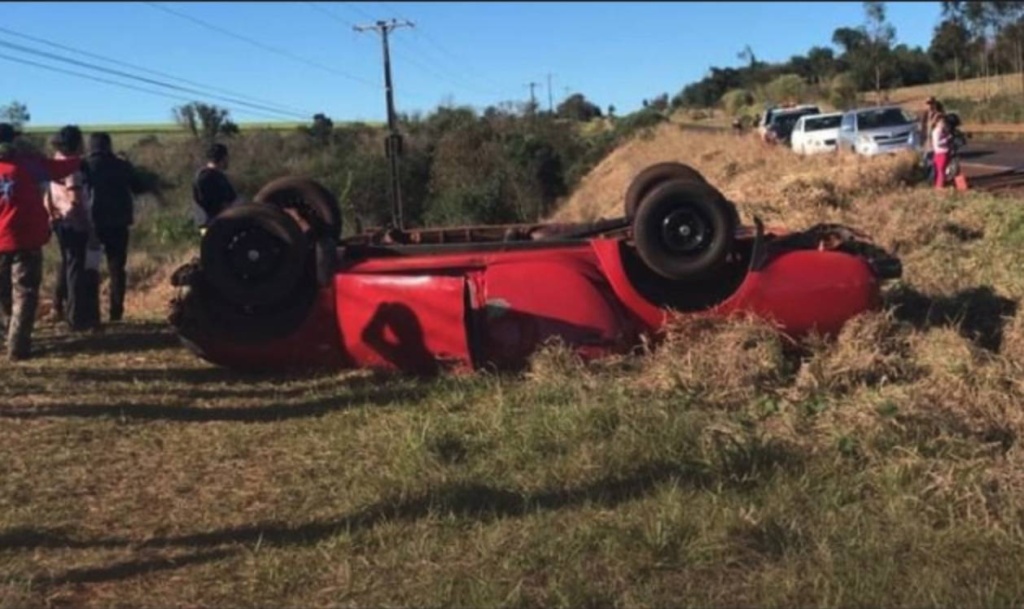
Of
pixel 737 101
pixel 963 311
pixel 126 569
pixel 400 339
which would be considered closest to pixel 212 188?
pixel 400 339

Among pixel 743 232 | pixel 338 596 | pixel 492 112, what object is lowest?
pixel 338 596

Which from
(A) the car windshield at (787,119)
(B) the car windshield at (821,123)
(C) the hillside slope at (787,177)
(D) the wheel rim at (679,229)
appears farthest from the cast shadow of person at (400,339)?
(A) the car windshield at (787,119)

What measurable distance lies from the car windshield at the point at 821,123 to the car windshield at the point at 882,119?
337cm

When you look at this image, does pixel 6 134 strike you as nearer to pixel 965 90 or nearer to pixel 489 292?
pixel 489 292

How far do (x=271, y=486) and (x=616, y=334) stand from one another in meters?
2.87

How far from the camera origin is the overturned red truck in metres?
7.90

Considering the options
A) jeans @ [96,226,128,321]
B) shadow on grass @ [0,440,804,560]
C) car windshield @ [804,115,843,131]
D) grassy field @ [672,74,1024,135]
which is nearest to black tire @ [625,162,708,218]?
shadow on grass @ [0,440,804,560]

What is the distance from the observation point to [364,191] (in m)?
56.9

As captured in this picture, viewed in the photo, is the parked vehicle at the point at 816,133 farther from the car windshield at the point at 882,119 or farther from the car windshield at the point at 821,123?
the car windshield at the point at 882,119

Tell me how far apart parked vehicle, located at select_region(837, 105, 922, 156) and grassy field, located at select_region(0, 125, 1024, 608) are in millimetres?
18422

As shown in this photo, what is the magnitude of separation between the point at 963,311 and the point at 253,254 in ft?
18.0

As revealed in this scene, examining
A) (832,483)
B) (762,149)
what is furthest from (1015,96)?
(832,483)

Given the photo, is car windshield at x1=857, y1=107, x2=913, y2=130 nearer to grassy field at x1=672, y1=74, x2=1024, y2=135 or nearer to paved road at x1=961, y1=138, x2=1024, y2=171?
paved road at x1=961, y1=138, x2=1024, y2=171

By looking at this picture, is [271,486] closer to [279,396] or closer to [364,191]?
[279,396]
